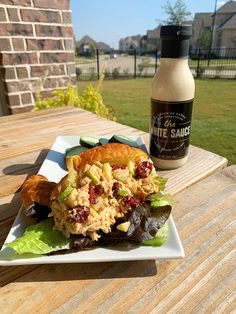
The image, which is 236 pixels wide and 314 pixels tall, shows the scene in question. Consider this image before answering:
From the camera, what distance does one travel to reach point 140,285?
1.98 feet

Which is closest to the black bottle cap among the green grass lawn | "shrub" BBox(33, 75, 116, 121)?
"shrub" BBox(33, 75, 116, 121)

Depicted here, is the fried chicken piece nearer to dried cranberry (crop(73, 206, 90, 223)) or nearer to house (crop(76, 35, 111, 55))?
dried cranberry (crop(73, 206, 90, 223))

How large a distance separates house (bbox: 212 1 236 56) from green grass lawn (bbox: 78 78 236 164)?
3607 cm

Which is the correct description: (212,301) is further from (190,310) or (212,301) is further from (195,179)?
(195,179)

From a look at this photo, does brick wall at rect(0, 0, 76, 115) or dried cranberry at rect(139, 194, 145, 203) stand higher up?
brick wall at rect(0, 0, 76, 115)

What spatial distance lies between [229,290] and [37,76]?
2.52m

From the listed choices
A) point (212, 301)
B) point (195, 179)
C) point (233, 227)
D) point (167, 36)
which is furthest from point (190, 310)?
point (167, 36)

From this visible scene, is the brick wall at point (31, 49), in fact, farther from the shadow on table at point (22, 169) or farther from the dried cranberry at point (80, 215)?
the dried cranberry at point (80, 215)

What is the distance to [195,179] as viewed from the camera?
3.30 feet

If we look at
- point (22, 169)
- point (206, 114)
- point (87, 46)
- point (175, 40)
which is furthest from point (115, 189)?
point (87, 46)

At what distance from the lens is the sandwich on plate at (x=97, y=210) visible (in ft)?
2.00

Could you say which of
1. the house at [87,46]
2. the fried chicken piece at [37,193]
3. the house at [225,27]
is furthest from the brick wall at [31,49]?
the house at [225,27]

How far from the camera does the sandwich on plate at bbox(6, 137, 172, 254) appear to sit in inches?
24.0

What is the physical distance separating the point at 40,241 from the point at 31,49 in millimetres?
2295
